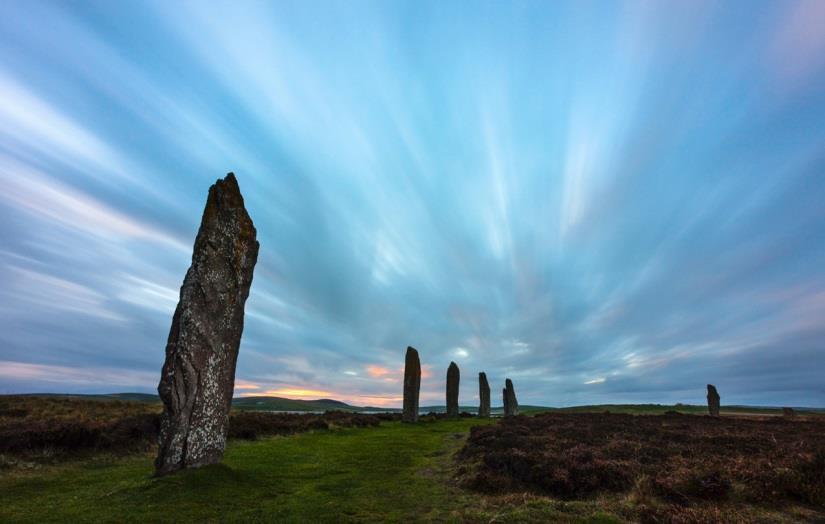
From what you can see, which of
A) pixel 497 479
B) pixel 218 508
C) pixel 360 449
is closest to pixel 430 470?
pixel 497 479

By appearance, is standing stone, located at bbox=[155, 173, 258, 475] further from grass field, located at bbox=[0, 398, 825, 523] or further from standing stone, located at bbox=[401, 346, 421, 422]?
standing stone, located at bbox=[401, 346, 421, 422]

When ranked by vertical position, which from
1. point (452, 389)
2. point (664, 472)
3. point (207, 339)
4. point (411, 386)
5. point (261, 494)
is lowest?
point (261, 494)

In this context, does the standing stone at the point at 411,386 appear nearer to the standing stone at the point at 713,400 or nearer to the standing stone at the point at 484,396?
the standing stone at the point at 484,396

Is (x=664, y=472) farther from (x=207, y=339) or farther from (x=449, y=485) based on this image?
(x=207, y=339)

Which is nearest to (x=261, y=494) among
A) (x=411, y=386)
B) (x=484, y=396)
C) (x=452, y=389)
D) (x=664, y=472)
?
(x=664, y=472)

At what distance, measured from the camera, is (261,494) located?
1148 centimetres

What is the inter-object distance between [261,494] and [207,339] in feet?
16.2

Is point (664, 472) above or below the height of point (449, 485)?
above

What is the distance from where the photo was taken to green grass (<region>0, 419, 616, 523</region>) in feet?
30.3

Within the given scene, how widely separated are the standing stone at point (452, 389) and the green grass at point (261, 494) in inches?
1179

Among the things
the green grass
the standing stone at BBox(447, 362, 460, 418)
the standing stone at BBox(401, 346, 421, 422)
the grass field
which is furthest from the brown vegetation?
the standing stone at BBox(447, 362, 460, 418)

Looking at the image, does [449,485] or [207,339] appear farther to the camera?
[207,339]

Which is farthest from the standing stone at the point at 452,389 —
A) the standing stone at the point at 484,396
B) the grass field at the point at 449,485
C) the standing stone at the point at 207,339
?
the standing stone at the point at 207,339

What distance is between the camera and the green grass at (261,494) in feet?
30.3
